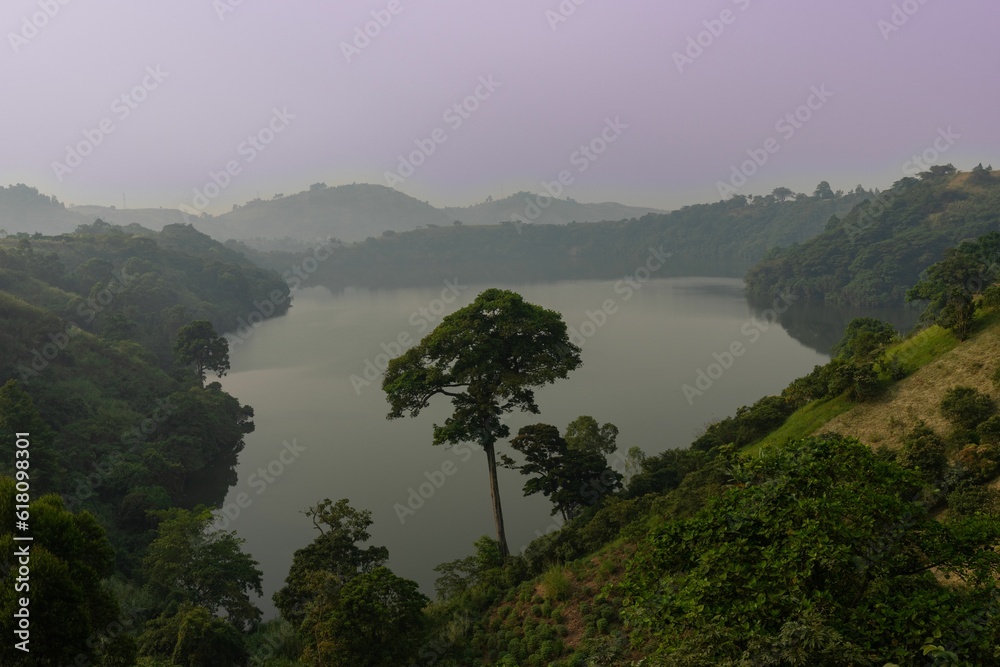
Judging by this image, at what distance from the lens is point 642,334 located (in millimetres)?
64125

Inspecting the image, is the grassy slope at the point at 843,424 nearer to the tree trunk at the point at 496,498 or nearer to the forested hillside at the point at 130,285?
the tree trunk at the point at 496,498

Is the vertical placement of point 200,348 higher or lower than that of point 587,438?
higher

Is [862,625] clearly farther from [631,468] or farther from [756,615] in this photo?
[631,468]

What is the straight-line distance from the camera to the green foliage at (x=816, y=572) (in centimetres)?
528

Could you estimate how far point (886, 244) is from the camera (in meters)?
91.5

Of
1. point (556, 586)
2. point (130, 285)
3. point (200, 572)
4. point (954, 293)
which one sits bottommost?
point (556, 586)

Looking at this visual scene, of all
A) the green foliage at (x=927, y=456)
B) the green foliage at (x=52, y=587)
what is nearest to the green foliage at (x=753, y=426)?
the green foliage at (x=927, y=456)

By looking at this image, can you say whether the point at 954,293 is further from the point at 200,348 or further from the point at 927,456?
the point at 200,348

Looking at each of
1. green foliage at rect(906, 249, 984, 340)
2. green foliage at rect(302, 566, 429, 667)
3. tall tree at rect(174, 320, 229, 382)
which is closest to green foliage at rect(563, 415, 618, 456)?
Result: green foliage at rect(302, 566, 429, 667)

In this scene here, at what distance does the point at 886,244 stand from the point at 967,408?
9023 centimetres

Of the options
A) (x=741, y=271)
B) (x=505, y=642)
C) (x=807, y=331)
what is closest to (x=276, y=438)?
(x=505, y=642)

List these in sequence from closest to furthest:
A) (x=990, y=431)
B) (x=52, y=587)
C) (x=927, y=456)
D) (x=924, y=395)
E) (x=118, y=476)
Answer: (x=52, y=587) < (x=927, y=456) < (x=990, y=431) < (x=924, y=395) < (x=118, y=476)

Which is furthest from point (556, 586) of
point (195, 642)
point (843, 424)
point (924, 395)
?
point (924, 395)

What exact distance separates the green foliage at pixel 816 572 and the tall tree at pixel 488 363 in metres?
13.1
